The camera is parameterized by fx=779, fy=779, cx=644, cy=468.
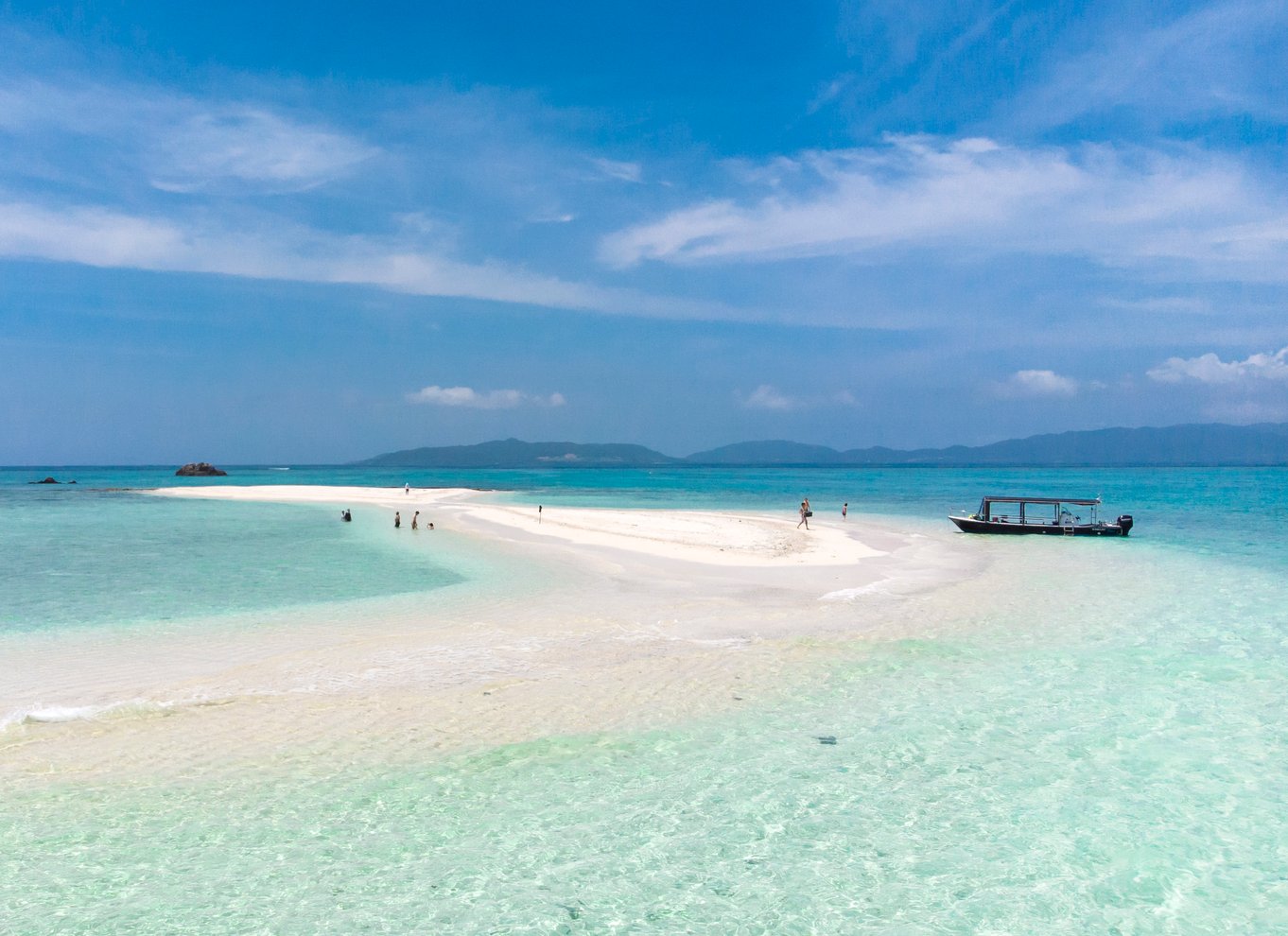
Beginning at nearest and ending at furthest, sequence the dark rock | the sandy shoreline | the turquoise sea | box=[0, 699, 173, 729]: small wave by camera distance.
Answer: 1. the turquoise sea
2. the sandy shoreline
3. box=[0, 699, 173, 729]: small wave
4. the dark rock

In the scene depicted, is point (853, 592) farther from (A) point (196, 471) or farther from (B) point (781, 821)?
(A) point (196, 471)

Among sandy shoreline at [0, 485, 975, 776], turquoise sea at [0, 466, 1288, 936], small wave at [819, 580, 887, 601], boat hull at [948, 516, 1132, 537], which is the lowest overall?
turquoise sea at [0, 466, 1288, 936]

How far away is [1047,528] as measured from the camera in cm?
4128

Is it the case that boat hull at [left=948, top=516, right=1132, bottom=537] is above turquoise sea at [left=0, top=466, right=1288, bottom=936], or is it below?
above

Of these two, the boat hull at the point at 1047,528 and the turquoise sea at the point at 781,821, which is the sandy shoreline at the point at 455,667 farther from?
the boat hull at the point at 1047,528

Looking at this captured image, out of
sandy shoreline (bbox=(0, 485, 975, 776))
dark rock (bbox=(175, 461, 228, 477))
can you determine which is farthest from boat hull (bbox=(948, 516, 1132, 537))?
dark rock (bbox=(175, 461, 228, 477))

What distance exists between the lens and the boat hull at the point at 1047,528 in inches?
1580

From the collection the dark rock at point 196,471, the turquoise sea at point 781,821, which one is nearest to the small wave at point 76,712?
the turquoise sea at point 781,821

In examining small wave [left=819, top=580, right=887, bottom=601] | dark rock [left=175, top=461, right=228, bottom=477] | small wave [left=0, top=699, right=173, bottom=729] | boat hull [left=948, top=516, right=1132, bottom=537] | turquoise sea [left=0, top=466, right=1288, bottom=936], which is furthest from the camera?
dark rock [left=175, top=461, right=228, bottom=477]

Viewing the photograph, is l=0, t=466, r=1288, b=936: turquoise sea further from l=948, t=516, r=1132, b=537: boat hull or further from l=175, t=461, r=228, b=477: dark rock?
l=175, t=461, r=228, b=477: dark rock

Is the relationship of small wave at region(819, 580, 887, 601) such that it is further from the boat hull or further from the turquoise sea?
the boat hull

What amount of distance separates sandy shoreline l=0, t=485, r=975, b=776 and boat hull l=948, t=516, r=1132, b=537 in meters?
16.4

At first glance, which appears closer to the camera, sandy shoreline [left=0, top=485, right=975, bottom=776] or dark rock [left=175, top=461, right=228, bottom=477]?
sandy shoreline [left=0, top=485, right=975, bottom=776]

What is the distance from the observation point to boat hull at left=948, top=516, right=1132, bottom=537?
4012cm
